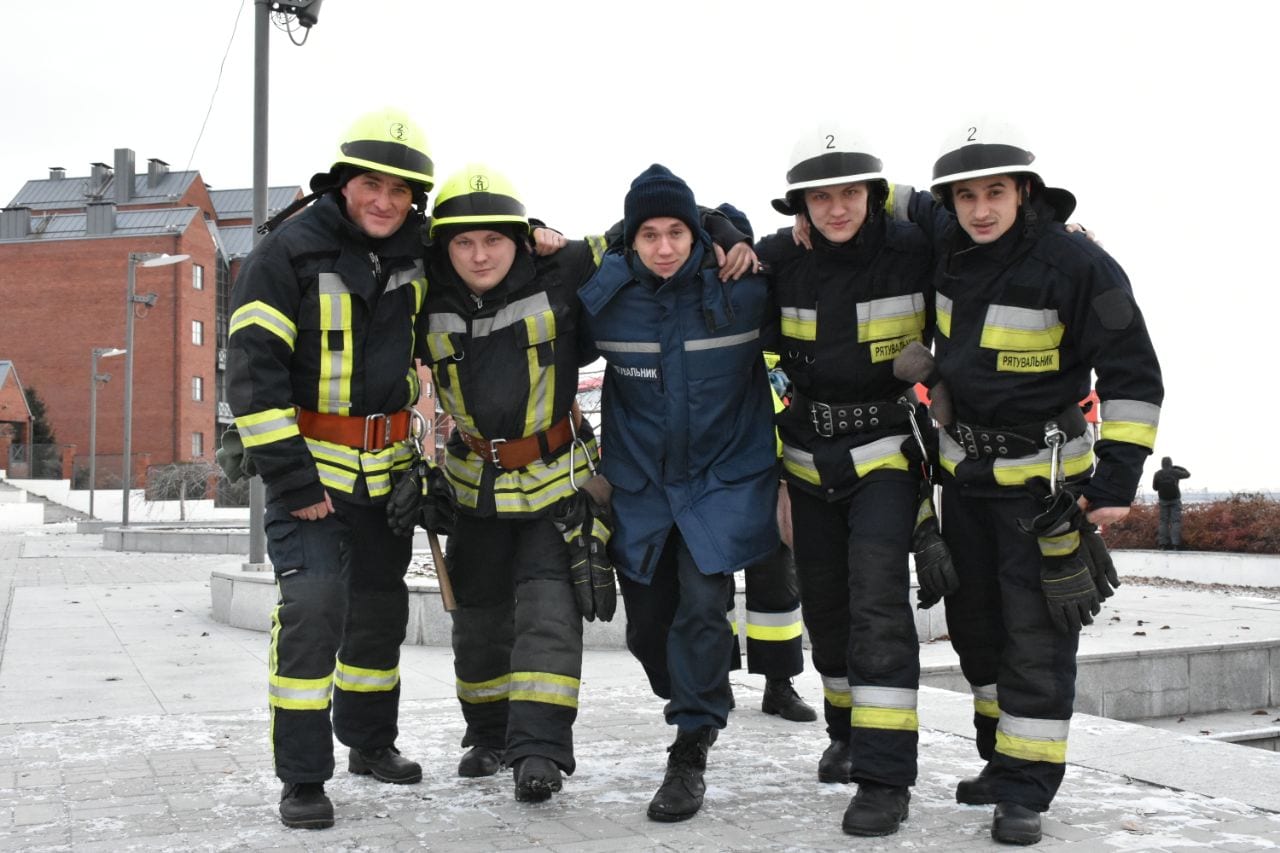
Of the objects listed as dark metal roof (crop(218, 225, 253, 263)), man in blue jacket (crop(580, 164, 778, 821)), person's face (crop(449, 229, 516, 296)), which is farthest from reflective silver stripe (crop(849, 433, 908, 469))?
dark metal roof (crop(218, 225, 253, 263))

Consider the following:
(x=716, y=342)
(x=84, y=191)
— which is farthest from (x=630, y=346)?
(x=84, y=191)


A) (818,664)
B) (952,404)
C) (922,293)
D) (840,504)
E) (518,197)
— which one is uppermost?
(518,197)

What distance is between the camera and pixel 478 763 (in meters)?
5.07

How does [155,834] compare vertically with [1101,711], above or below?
above

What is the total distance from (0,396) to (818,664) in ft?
189

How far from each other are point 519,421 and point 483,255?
65 centimetres

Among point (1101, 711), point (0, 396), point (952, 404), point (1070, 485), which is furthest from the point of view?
point (0, 396)

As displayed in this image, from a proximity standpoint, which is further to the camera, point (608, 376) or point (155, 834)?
point (608, 376)

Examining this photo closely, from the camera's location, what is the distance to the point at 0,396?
55.0 m

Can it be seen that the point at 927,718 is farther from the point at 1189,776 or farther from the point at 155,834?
the point at 155,834

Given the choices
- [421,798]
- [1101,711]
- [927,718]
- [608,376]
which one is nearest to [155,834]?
[421,798]

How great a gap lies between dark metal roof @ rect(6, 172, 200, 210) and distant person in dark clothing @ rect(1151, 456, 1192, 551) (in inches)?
2287

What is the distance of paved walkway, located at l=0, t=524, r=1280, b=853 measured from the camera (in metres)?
4.11

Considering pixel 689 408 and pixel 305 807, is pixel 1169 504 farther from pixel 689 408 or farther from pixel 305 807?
pixel 305 807
